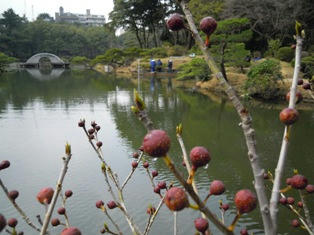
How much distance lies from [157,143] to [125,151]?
249 inches

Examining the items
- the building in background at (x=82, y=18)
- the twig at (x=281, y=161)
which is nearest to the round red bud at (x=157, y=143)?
the twig at (x=281, y=161)

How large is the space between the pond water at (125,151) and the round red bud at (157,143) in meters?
3.68

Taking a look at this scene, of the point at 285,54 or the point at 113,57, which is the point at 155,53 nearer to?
the point at 113,57

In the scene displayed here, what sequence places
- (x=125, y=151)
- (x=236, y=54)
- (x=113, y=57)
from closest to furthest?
1. (x=125, y=151)
2. (x=236, y=54)
3. (x=113, y=57)

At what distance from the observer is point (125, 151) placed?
672 centimetres

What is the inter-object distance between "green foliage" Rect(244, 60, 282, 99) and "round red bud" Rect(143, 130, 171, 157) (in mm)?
12936

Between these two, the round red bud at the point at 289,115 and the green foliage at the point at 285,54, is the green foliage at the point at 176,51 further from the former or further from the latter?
the round red bud at the point at 289,115

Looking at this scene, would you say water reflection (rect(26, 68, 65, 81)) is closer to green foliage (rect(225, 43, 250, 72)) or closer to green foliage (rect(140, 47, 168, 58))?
green foliage (rect(140, 47, 168, 58))

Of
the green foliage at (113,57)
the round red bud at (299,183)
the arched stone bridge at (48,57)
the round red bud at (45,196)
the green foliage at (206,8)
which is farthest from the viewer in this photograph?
the arched stone bridge at (48,57)

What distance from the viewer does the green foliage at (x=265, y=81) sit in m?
Result: 12.7

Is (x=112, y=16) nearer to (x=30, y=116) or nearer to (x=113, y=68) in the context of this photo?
(x=113, y=68)

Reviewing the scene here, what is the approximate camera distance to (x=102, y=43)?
186 ft

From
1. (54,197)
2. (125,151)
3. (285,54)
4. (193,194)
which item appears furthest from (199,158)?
(285,54)

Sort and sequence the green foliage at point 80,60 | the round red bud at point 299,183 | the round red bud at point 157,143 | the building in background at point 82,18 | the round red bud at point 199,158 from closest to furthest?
the round red bud at point 157,143
the round red bud at point 199,158
the round red bud at point 299,183
the green foliage at point 80,60
the building in background at point 82,18
